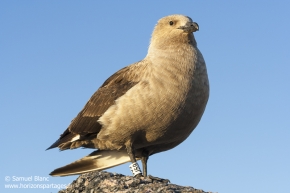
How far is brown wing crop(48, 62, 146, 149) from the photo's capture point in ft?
28.4

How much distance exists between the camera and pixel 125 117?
812 centimetres

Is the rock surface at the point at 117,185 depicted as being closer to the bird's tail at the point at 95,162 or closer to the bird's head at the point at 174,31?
the bird's tail at the point at 95,162

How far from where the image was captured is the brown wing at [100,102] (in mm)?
8656

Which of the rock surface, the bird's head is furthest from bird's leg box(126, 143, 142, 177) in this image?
the bird's head

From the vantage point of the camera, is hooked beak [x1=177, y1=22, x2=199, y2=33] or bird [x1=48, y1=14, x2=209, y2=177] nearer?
bird [x1=48, y1=14, x2=209, y2=177]

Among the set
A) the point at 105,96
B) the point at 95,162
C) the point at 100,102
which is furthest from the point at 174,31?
the point at 95,162

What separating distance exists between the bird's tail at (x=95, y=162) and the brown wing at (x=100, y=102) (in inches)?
19.8

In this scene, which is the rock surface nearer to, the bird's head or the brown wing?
the brown wing

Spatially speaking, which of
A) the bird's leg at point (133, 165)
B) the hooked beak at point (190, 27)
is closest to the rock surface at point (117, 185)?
the bird's leg at point (133, 165)

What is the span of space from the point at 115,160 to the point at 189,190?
2.95m

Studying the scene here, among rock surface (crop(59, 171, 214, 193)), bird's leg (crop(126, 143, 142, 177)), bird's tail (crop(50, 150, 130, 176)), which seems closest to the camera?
rock surface (crop(59, 171, 214, 193))

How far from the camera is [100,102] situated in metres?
8.95

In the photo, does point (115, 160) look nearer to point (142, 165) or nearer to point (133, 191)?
point (142, 165)

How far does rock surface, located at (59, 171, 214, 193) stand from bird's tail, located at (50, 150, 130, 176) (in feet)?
6.75
